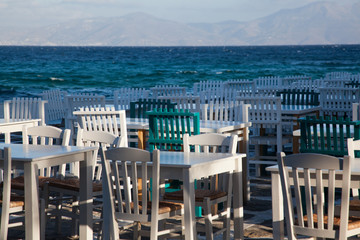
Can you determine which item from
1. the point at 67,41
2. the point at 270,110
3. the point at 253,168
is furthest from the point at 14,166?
the point at 67,41

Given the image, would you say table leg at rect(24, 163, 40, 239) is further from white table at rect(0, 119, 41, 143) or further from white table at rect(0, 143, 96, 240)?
white table at rect(0, 119, 41, 143)

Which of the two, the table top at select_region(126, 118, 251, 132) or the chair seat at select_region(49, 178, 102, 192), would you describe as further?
the table top at select_region(126, 118, 251, 132)

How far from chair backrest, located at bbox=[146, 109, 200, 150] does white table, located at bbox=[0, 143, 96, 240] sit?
4.15 feet

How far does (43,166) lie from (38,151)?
0.29 m

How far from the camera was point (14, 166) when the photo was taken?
14.4 ft

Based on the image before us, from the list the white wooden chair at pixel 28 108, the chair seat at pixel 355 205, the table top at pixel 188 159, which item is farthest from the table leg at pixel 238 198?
the white wooden chair at pixel 28 108

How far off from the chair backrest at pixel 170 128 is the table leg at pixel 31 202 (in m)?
1.81

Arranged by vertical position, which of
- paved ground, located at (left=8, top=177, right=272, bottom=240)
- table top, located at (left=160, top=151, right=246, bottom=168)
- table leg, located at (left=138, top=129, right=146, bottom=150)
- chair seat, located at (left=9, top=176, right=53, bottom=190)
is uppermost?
table top, located at (left=160, top=151, right=246, bottom=168)

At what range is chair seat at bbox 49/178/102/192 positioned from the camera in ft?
16.0

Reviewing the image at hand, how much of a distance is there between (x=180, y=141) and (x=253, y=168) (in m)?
3.13

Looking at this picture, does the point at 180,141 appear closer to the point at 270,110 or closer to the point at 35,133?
the point at 35,133

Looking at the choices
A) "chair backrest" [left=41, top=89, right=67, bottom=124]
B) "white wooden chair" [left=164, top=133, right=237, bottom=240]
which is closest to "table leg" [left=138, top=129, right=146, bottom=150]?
"white wooden chair" [left=164, top=133, right=237, bottom=240]

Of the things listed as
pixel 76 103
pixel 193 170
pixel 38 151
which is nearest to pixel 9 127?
pixel 76 103

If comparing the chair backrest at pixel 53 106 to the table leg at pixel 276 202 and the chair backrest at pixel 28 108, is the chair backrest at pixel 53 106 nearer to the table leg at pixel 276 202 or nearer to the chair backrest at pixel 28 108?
the chair backrest at pixel 28 108
